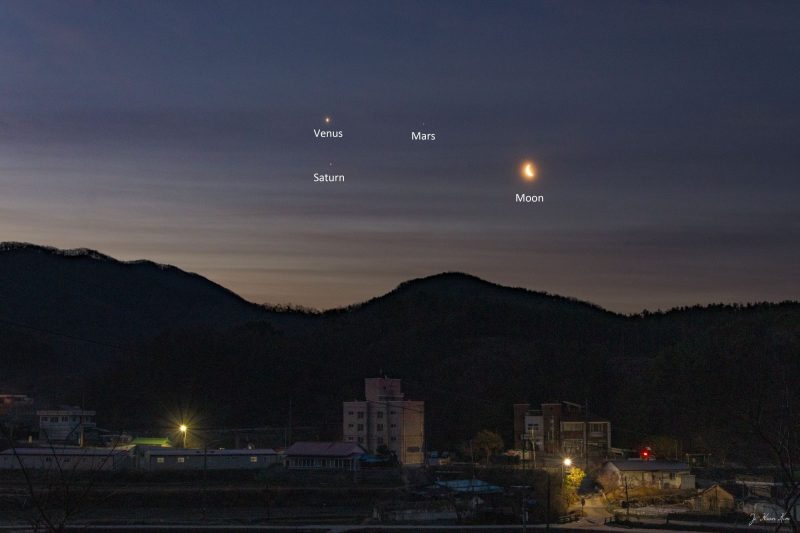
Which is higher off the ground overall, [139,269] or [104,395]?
[139,269]

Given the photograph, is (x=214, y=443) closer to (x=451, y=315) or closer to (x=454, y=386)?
(x=454, y=386)

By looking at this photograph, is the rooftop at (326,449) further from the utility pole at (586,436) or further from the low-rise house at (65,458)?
the utility pole at (586,436)

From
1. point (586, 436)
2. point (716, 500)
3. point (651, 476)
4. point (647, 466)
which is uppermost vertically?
point (586, 436)

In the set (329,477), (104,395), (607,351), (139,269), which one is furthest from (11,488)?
(139,269)

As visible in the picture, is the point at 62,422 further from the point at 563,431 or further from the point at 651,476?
the point at 651,476

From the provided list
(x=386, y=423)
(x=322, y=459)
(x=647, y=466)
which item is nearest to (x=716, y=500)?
(x=647, y=466)

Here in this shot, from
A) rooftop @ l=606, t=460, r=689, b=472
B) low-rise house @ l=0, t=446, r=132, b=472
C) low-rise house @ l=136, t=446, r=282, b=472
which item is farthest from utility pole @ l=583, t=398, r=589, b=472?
low-rise house @ l=0, t=446, r=132, b=472
